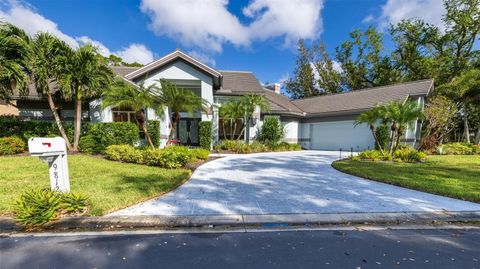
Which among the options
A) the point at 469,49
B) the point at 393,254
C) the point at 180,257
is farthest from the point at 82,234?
the point at 469,49

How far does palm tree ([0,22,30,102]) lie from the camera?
27.6 feet

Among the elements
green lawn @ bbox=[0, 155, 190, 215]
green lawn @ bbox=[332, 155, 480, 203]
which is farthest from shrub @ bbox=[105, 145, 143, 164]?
green lawn @ bbox=[332, 155, 480, 203]

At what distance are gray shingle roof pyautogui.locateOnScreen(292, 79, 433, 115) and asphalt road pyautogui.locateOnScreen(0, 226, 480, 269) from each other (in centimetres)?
1409

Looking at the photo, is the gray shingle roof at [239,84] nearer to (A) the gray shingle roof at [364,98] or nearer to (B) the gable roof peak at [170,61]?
(B) the gable roof peak at [170,61]

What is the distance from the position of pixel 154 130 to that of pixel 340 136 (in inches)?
554

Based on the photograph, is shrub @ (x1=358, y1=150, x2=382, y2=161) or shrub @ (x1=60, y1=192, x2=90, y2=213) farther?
shrub @ (x1=358, y1=150, x2=382, y2=161)

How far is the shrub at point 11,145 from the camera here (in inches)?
380

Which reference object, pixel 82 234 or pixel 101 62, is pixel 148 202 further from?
pixel 101 62

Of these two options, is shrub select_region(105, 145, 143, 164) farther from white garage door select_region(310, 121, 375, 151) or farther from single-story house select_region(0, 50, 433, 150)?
white garage door select_region(310, 121, 375, 151)

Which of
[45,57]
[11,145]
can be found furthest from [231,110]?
[11,145]

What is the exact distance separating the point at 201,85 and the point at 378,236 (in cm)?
1283

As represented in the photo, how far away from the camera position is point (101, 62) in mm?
10758

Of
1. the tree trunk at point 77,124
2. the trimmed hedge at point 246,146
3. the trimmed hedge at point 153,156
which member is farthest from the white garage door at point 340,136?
the tree trunk at point 77,124

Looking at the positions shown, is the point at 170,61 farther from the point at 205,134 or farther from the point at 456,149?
the point at 456,149
